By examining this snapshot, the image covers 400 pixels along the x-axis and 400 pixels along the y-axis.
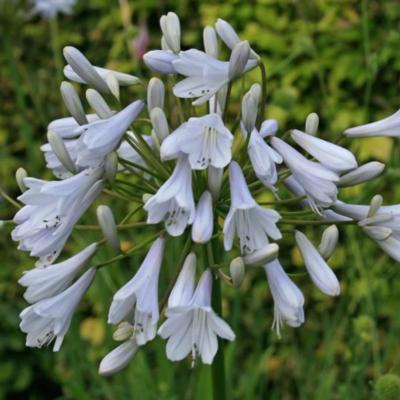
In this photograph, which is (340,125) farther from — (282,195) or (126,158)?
(126,158)

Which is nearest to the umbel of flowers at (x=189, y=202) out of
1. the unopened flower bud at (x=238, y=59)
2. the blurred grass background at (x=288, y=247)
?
the unopened flower bud at (x=238, y=59)

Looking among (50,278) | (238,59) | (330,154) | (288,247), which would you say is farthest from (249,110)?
(288,247)

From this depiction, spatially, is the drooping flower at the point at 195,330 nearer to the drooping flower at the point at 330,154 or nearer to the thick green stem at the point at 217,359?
the thick green stem at the point at 217,359

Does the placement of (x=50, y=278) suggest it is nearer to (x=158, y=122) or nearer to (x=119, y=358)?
(x=119, y=358)

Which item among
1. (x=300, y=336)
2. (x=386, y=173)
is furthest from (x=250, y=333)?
(x=386, y=173)

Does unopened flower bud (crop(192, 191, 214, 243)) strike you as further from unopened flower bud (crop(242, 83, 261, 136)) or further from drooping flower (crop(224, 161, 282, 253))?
unopened flower bud (crop(242, 83, 261, 136))

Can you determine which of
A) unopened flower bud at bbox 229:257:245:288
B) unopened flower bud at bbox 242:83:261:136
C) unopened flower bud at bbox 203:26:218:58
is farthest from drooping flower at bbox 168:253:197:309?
unopened flower bud at bbox 203:26:218:58
